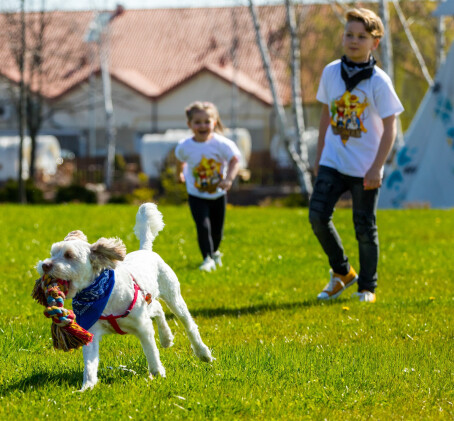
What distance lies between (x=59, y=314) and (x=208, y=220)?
5.16 metres

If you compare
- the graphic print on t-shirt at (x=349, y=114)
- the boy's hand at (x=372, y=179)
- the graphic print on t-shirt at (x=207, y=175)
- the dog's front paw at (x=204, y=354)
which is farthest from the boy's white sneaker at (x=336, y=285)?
the dog's front paw at (x=204, y=354)

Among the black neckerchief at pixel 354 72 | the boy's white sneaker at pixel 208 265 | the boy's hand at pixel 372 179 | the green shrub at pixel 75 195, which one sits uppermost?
the black neckerchief at pixel 354 72

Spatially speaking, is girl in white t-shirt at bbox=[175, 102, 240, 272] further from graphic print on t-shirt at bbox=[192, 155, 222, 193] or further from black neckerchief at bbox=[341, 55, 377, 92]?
black neckerchief at bbox=[341, 55, 377, 92]

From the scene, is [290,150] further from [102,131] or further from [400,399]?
[102,131]

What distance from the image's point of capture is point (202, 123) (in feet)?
31.2

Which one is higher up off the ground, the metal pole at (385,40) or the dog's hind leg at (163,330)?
the metal pole at (385,40)

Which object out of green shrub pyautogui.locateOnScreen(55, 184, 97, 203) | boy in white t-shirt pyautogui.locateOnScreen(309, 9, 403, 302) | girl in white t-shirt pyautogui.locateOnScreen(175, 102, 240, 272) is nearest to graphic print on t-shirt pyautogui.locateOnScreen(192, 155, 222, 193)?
girl in white t-shirt pyautogui.locateOnScreen(175, 102, 240, 272)

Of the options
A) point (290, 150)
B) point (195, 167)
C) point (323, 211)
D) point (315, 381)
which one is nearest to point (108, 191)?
point (290, 150)

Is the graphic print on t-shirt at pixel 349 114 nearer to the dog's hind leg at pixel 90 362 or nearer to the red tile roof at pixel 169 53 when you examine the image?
the dog's hind leg at pixel 90 362

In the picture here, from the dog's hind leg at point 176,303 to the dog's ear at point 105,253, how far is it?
82 centimetres

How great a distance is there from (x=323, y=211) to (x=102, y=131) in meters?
42.0

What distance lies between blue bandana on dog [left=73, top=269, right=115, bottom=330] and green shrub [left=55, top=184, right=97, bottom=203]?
22128 mm

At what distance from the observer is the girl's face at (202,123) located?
9.49 m

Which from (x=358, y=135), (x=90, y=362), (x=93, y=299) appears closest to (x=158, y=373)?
(x=90, y=362)
